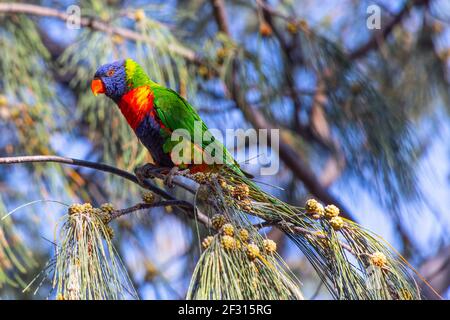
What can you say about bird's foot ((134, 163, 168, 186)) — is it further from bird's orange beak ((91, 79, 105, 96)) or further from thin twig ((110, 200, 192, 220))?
bird's orange beak ((91, 79, 105, 96))

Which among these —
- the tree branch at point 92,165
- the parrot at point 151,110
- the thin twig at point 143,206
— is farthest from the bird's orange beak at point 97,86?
the thin twig at point 143,206

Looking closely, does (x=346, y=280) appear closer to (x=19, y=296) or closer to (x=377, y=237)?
(x=377, y=237)

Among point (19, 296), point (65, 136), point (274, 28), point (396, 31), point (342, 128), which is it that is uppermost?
point (396, 31)

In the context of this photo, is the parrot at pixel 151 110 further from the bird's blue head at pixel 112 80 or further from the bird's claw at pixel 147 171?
the bird's claw at pixel 147 171

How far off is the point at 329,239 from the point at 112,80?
1.15m

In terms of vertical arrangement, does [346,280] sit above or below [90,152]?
below

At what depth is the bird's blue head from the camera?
2.04m

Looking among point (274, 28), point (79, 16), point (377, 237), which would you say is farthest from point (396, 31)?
point (377, 237)

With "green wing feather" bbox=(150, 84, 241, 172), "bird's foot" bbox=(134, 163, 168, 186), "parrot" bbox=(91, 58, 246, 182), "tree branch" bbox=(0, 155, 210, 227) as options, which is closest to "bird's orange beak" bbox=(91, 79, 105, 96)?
"parrot" bbox=(91, 58, 246, 182)

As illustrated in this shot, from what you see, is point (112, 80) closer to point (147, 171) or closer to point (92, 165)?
point (147, 171)
